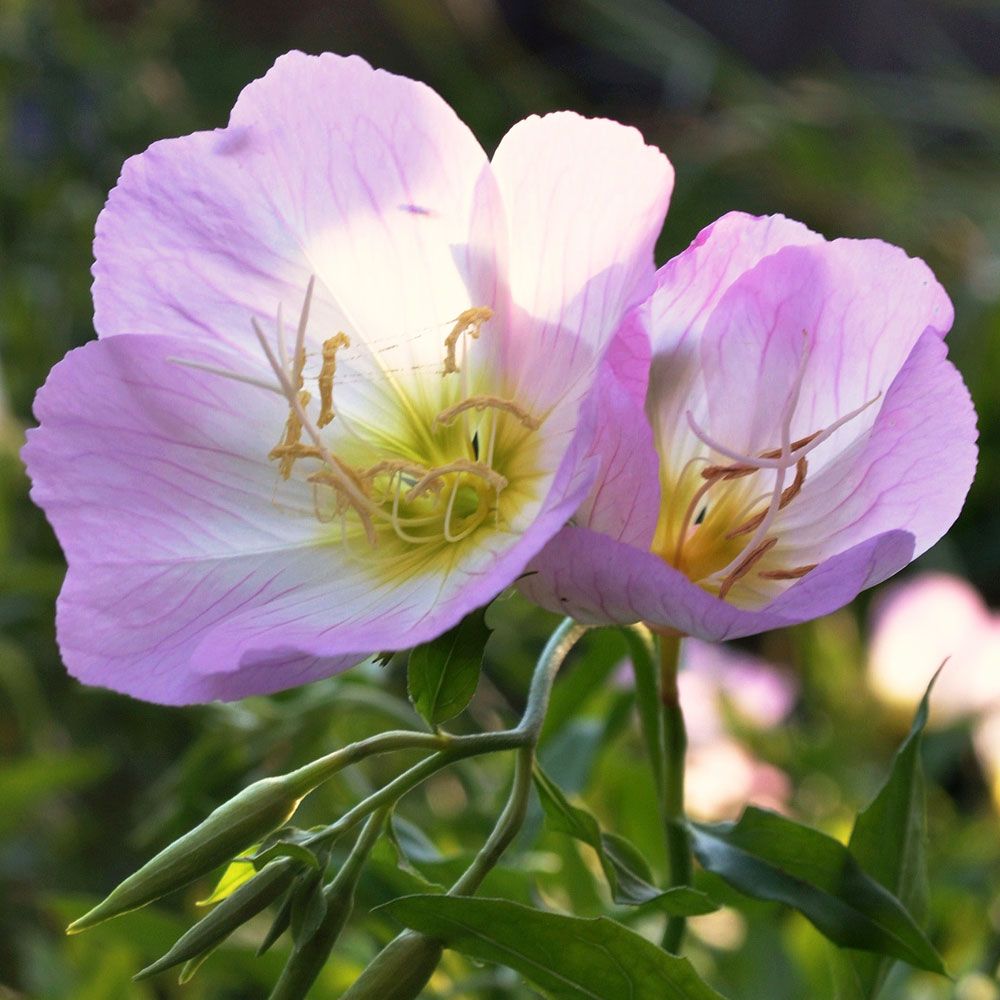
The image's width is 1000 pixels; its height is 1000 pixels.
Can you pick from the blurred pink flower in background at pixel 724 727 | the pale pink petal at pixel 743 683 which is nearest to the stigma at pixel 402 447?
the blurred pink flower in background at pixel 724 727

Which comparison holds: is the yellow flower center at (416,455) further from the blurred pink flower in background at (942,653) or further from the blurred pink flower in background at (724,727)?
the blurred pink flower in background at (942,653)

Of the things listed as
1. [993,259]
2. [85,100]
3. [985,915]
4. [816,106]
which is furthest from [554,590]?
[816,106]

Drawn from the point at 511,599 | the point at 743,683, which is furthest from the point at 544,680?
the point at 743,683

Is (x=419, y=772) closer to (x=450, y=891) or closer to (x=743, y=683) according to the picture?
(x=450, y=891)

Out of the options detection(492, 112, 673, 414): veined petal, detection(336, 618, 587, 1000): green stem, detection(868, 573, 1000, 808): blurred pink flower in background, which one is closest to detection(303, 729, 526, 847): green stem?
detection(336, 618, 587, 1000): green stem

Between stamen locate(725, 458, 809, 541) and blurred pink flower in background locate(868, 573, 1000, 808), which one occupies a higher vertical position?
stamen locate(725, 458, 809, 541)

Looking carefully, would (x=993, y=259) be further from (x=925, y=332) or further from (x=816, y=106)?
(x=925, y=332)

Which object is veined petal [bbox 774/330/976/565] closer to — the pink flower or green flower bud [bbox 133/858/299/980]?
green flower bud [bbox 133/858/299/980]
